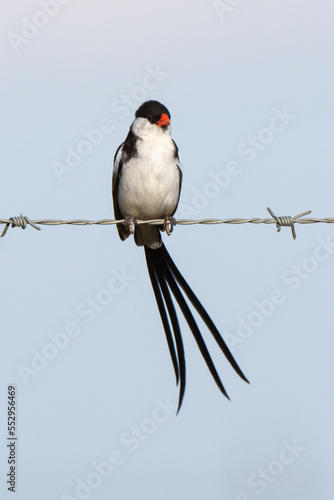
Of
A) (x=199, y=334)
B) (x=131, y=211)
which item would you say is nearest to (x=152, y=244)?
(x=131, y=211)

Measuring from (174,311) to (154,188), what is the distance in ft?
A: 2.37

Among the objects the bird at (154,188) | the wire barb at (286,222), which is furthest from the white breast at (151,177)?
the wire barb at (286,222)

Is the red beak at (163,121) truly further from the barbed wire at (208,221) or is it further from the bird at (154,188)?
the barbed wire at (208,221)

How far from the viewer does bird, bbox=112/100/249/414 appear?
5219 millimetres

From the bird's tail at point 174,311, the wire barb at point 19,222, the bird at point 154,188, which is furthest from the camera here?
the bird at point 154,188

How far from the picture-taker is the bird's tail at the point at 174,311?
4.55 m

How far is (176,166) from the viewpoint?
541 centimetres

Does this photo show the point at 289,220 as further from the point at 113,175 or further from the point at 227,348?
the point at 113,175

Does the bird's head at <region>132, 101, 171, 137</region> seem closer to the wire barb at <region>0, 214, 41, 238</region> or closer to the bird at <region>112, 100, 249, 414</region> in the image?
the bird at <region>112, 100, 249, 414</region>

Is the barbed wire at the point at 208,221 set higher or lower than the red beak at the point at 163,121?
lower

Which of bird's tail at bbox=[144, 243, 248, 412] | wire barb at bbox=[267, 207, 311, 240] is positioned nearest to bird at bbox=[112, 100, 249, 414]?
bird's tail at bbox=[144, 243, 248, 412]

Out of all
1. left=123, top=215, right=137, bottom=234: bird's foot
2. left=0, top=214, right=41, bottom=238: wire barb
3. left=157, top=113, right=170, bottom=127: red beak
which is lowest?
left=0, top=214, right=41, bottom=238: wire barb

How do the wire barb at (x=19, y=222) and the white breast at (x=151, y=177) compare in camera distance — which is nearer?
the wire barb at (x=19, y=222)

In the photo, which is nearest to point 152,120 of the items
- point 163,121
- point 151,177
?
point 163,121
